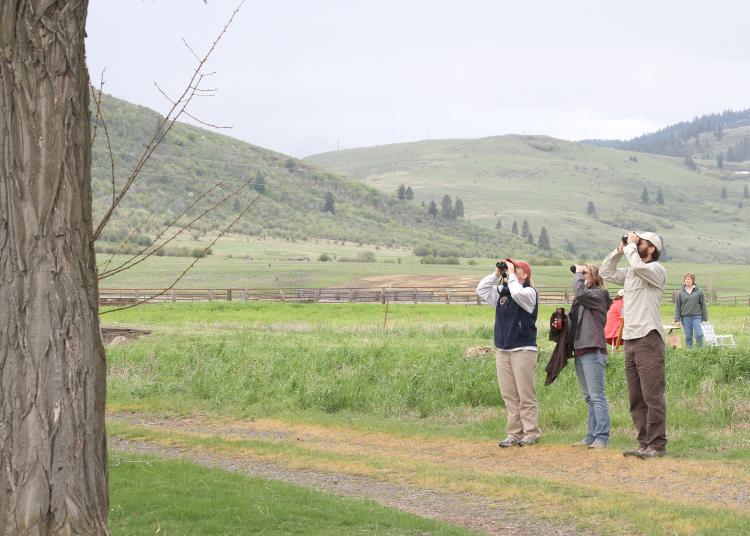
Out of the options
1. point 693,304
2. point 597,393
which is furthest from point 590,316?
point 693,304

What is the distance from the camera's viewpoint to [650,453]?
33.7ft

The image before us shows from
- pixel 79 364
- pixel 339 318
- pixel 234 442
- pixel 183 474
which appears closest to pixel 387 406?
pixel 234 442

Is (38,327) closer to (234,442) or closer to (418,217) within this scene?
(234,442)

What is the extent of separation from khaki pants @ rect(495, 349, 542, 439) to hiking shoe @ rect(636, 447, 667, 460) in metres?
1.54

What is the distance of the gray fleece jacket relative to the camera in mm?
11047

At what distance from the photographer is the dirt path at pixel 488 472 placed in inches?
325

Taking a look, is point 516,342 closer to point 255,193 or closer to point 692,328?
point 692,328

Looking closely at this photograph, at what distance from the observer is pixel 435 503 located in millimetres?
8633

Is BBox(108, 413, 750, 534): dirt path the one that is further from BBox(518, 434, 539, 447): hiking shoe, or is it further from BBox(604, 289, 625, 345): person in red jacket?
BBox(604, 289, 625, 345): person in red jacket

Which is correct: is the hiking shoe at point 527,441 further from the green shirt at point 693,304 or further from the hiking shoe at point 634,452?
the green shirt at point 693,304

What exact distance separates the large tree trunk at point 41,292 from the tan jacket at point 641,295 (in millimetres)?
6501

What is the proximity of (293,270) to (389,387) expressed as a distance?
2553 inches

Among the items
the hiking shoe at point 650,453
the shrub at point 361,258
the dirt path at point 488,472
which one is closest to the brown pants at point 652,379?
the hiking shoe at point 650,453

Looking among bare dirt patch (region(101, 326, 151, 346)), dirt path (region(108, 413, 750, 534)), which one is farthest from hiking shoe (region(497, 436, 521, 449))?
bare dirt patch (region(101, 326, 151, 346))
